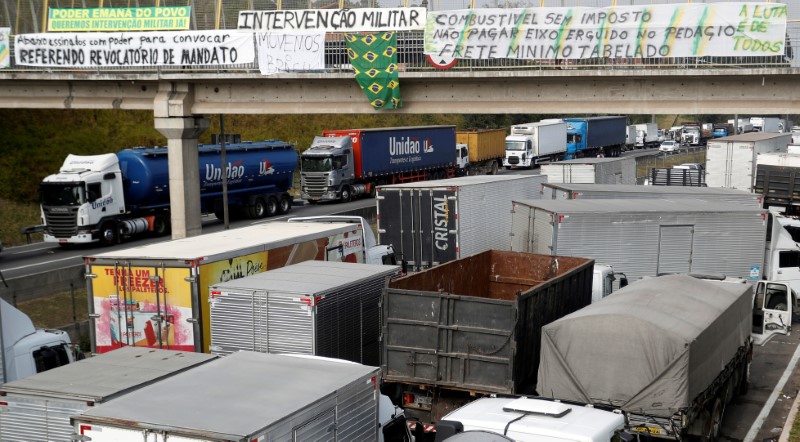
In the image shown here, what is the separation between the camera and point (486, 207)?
2558cm

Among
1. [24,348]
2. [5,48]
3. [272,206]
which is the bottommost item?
[272,206]

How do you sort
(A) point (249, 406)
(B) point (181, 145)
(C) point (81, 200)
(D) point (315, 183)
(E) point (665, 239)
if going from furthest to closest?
1. (D) point (315, 183)
2. (C) point (81, 200)
3. (B) point (181, 145)
4. (E) point (665, 239)
5. (A) point (249, 406)

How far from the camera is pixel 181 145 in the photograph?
33094 mm

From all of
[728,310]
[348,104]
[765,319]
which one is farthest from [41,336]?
[348,104]

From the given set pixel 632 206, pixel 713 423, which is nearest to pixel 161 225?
pixel 632 206

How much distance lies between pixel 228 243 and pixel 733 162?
2832 centimetres

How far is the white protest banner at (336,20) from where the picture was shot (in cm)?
2830

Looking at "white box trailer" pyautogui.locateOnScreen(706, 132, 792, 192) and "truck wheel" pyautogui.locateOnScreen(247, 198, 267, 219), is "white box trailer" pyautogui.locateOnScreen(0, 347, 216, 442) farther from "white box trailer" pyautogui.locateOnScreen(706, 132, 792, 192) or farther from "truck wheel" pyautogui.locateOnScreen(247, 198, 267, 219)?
"white box trailer" pyautogui.locateOnScreen(706, 132, 792, 192)

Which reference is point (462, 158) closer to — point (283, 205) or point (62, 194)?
point (283, 205)

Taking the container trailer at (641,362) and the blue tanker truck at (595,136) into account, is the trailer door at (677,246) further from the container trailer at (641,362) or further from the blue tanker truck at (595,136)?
the blue tanker truck at (595,136)

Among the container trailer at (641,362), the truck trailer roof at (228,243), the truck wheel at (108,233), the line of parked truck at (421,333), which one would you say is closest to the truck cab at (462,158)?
the truck wheel at (108,233)

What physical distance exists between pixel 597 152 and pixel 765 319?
171 ft

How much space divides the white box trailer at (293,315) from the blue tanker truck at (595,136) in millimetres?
54821

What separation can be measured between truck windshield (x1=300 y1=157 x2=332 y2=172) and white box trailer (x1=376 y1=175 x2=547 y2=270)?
21408 mm
